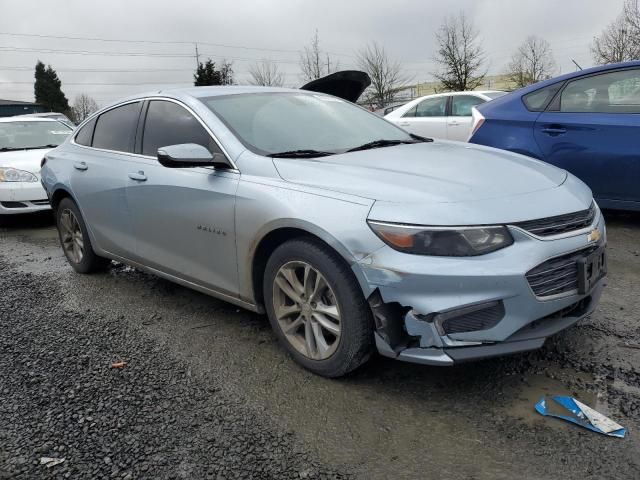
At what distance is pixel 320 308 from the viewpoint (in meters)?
2.81

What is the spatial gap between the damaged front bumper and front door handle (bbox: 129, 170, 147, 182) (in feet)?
6.39

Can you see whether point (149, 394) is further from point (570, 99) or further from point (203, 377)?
point (570, 99)

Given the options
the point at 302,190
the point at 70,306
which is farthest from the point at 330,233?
the point at 70,306

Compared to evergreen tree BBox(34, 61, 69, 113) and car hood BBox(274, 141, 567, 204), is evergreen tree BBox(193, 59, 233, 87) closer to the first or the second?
evergreen tree BBox(34, 61, 69, 113)

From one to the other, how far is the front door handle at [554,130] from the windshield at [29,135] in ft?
23.1

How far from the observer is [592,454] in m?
2.18

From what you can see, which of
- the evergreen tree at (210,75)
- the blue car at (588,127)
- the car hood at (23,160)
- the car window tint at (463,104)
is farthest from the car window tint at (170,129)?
the evergreen tree at (210,75)

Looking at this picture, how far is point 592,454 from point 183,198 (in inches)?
99.0

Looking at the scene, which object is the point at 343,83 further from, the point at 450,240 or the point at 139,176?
the point at 450,240

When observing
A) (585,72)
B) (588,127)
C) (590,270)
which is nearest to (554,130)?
(588,127)

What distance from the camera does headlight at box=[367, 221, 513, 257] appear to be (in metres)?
2.42

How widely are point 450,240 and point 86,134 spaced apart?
11.8 ft

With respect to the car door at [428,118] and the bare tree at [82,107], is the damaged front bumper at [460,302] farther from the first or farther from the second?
the bare tree at [82,107]

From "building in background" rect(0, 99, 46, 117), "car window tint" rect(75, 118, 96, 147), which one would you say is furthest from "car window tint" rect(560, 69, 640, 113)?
"building in background" rect(0, 99, 46, 117)
